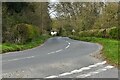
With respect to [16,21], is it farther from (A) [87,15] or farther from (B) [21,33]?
(A) [87,15]

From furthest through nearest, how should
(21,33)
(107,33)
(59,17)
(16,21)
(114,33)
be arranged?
(59,17), (107,33), (114,33), (16,21), (21,33)

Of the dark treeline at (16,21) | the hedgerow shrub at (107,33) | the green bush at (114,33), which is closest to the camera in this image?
the dark treeline at (16,21)

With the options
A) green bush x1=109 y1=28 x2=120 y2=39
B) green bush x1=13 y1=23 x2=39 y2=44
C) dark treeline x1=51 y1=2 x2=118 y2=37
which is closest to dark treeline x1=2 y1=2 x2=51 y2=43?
green bush x1=13 y1=23 x2=39 y2=44

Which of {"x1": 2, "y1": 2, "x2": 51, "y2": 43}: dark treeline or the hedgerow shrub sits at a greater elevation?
{"x1": 2, "y1": 2, "x2": 51, "y2": 43}: dark treeline

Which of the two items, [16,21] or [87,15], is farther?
[87,15]

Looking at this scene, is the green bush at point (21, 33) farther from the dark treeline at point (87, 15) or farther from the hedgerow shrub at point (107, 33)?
the dark treeline at point (87, 15)

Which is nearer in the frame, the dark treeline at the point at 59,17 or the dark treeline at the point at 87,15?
the dark treeline at the point at 59,17

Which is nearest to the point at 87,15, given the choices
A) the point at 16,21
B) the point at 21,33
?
the point at 16,21

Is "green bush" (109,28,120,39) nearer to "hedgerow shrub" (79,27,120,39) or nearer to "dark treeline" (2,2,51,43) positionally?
"hedgerow shrub" (79,27,120,39)

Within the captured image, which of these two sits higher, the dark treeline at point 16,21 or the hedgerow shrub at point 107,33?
the dark treeline at point 16,21

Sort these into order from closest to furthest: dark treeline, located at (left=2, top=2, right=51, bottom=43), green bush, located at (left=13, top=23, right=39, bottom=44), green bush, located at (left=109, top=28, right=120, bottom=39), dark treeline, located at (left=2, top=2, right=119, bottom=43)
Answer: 1. dark treeline, located at (left=2, top=2, right=51, bottom=43)
2. green bush, located at (left=13, top=23, right=39, bottom=44)
3. dark treeline, located at (left=2, top=2, right=119, bottom=43)
4. green bush, located at (left=109, top=28, right=120, bottom=39)

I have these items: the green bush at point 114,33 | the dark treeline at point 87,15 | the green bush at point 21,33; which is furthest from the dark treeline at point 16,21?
the dark treeline at point 87,15

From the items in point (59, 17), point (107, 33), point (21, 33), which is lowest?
point (107, 33)

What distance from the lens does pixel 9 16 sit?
36469 mm
